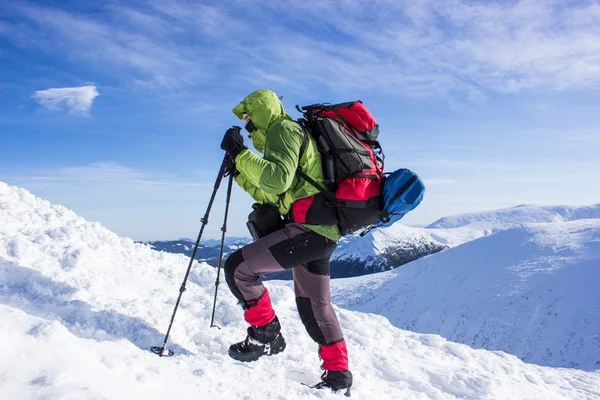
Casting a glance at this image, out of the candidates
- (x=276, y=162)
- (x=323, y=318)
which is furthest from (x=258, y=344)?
(x=276, y=162)

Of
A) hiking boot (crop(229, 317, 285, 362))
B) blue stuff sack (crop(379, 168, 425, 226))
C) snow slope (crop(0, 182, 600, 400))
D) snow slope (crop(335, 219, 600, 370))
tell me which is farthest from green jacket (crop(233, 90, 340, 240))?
snow slope (crop(335, 219, 600, 370))

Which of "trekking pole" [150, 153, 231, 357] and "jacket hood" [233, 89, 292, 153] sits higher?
"jacket hood" [233, 89, 292, 153]

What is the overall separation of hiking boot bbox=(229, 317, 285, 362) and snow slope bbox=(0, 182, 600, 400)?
119mm

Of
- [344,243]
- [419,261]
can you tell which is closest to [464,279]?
[419,261]

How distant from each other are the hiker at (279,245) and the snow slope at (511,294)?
30.1m

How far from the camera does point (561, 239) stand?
53000 millimetres

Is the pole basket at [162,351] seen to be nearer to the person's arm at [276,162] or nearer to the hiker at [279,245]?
the hiker at [279,245]

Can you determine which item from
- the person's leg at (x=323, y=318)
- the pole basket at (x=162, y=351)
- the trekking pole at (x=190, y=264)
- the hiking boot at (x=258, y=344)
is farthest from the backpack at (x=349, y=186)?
the pole basket at (x=162, y=351)

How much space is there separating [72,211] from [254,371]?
7291 mm

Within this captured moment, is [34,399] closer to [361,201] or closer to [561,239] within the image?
[361,201]

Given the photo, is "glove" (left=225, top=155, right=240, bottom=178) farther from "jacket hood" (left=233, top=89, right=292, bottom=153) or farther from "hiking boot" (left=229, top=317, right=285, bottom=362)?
"hiking boot" (left=229, top=317, right=285, bottom=362)

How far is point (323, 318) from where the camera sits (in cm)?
493

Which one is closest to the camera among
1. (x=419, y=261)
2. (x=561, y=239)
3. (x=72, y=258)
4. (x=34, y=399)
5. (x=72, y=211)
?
(x=34, y=399)

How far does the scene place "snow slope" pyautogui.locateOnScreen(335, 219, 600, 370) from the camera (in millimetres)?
32094
